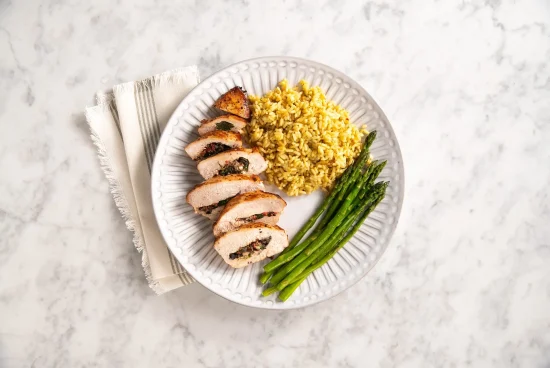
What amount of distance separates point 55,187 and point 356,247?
2.22m

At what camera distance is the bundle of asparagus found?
3371 mm

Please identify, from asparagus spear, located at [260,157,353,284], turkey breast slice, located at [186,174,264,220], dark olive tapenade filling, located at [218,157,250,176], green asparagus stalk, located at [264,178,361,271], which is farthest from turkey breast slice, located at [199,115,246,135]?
green asparagus stalk, located at [264,178,361,271]

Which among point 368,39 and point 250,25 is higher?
point 368,39

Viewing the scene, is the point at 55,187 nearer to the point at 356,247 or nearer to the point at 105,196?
the point at 105,196

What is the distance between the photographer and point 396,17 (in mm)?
3787

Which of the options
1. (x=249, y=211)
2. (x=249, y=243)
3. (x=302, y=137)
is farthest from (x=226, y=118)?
(x=249, y=243)

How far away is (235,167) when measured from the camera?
332 cm

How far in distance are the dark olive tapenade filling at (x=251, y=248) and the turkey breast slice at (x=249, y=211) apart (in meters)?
0.14

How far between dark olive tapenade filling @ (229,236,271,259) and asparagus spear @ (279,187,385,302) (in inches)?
13.4

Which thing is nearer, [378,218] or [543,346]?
[378,218]

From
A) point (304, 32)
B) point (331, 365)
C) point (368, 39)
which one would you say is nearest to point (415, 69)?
point (368, 39)

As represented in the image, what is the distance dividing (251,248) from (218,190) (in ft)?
1.44

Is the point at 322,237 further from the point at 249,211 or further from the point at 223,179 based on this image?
the point at 223,179

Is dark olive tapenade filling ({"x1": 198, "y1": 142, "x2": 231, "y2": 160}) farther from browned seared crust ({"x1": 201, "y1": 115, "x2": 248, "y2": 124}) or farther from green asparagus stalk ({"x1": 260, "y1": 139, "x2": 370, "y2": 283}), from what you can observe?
green asparagus stalk ({"x1": 260, "y1": 139, "x2": 370, "y2": 283})
